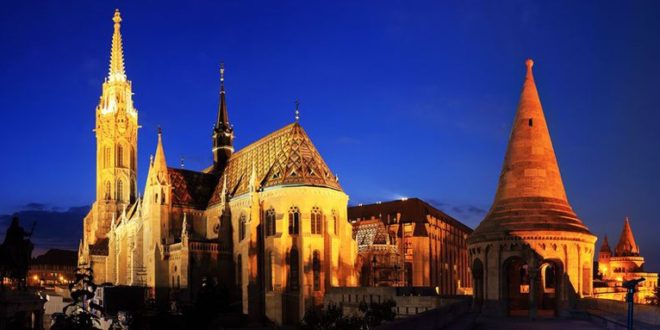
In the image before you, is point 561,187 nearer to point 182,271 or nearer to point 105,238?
point 182,271

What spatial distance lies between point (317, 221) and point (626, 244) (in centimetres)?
3496

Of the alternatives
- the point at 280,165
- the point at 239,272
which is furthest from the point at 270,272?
the point at 280,165

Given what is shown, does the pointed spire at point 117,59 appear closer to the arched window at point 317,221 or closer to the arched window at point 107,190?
the arched window at point 107,190

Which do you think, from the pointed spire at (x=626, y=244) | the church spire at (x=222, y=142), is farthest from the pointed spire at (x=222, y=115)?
the pointed spire at (x=626, y=244)

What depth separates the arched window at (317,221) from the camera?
56.9 m

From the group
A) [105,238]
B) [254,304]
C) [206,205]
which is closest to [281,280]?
[254,304]

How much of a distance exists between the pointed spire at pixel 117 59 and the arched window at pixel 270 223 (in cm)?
4592

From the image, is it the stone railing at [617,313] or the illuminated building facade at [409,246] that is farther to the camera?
the illuminated building facade at [409,246]

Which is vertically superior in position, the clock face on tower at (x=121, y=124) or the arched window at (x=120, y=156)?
the clock face on tower at (x=121, y=124)

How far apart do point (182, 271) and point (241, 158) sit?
13895mm

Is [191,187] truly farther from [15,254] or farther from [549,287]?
[549,287]

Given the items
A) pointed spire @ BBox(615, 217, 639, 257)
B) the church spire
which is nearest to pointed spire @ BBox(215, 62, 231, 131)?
the church spire

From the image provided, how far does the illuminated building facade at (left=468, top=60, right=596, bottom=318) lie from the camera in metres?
27.3

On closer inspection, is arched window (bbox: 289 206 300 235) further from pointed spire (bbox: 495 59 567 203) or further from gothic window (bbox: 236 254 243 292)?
pointed spire (bbox: 495 59 567 203)
